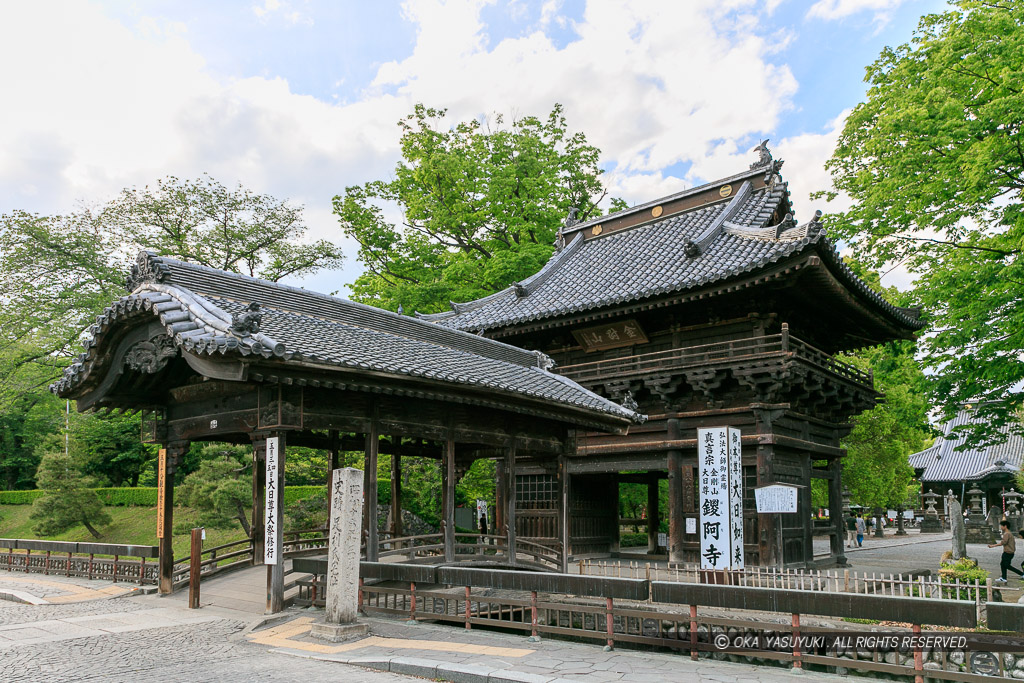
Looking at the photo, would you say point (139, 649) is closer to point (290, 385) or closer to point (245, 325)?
point (290, 385)

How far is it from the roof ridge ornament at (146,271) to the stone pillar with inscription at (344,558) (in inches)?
184

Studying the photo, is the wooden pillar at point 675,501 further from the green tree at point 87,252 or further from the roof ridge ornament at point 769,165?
the green tree at point 87,252

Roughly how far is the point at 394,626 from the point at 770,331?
479 inches

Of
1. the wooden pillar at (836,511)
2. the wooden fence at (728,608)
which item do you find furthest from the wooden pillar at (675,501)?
the wooden fence at (728,608)

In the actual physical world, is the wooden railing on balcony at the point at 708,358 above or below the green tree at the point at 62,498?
above

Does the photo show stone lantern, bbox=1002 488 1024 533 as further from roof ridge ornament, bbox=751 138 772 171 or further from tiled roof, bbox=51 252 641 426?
tiled roof, bbox=51 252 641 426

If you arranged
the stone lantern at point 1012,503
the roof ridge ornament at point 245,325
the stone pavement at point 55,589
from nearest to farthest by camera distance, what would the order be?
the roof ridge ornament at point 245,325
the stone pavement at point 55,589
the stone lantern at point 1012,503

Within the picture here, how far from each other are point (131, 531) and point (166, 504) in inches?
682

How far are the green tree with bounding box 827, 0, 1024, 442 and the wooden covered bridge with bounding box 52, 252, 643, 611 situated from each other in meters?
9.43

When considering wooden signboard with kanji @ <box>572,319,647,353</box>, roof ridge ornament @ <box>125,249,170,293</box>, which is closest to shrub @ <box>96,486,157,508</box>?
wooden signboard with kanji @ <box>572,319,647,353</box>

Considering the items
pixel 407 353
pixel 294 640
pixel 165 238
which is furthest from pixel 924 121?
pixel 165 238

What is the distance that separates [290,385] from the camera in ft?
35.0

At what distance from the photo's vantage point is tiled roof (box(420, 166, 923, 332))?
17406 mm

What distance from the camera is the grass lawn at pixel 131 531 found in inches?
1000
